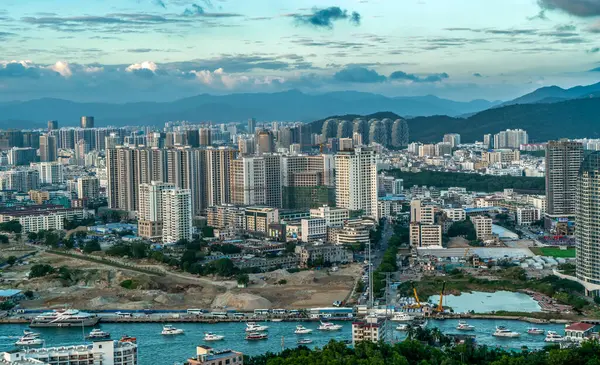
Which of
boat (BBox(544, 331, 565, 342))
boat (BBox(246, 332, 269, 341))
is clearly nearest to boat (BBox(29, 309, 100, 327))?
boat (BBox(246, 332, 269, 341))

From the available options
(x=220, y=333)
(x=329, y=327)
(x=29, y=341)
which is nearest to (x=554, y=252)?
(x=329, y=327)

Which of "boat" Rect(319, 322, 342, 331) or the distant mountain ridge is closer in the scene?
"boat" Rect(319, 322, 342, 331)

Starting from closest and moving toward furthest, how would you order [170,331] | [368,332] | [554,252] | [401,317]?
[368,332] < [170,331] < [401,317] < [554,252]

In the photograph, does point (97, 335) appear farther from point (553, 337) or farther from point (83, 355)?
point (553, 337)

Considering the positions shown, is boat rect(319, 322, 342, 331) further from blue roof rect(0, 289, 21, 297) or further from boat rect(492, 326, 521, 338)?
blue roof rect(0, 289, 21, 297)

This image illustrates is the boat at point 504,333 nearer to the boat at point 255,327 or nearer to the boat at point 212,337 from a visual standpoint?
the boat at point 255,327

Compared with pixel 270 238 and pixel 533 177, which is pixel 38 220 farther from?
pixel 533 177

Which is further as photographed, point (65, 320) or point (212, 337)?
point (65, 320)
